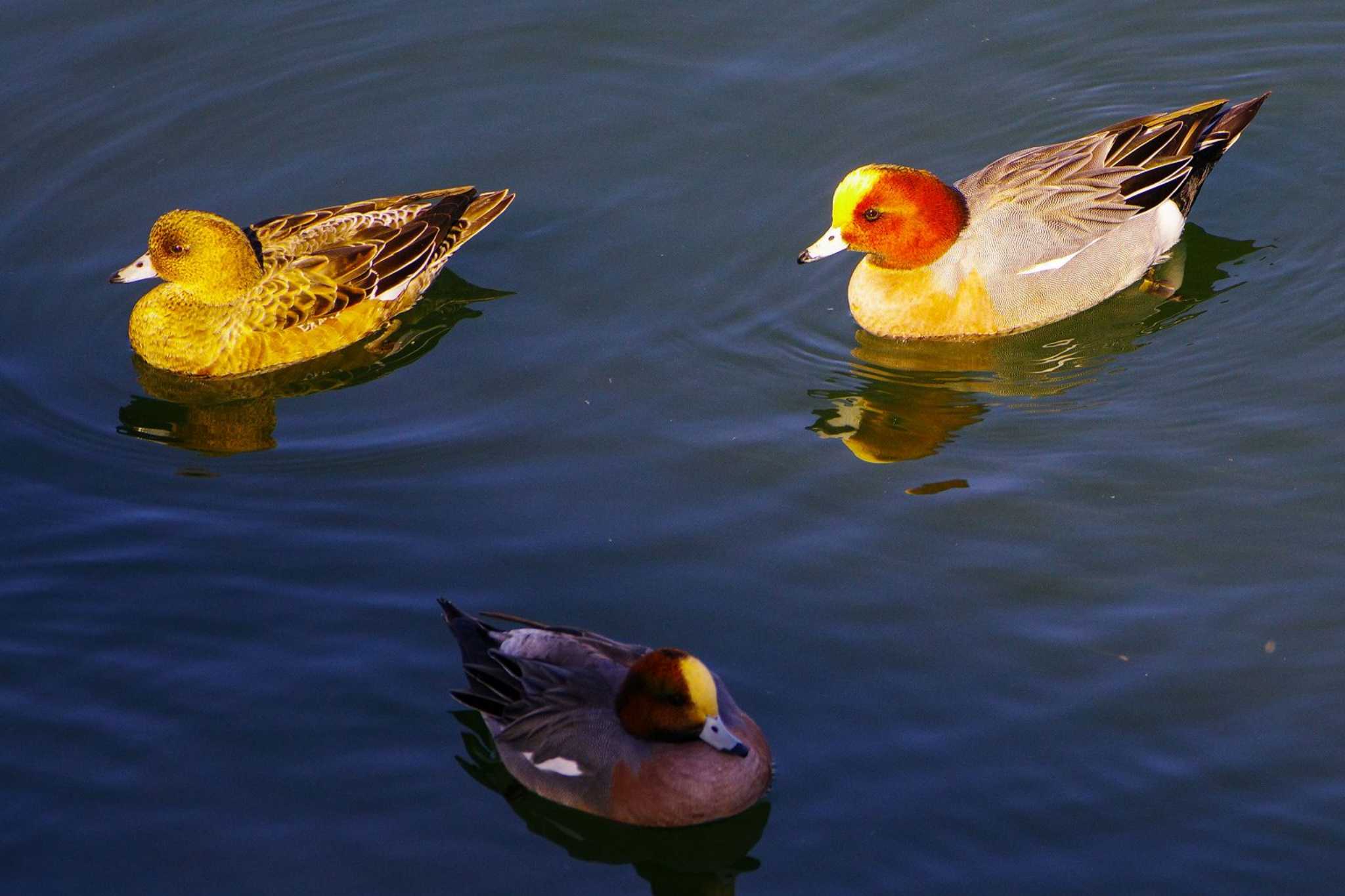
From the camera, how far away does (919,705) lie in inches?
250

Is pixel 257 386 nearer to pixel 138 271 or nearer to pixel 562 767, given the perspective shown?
pixel 138 271

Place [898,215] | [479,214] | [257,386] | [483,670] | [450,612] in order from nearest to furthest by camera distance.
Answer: [483,670] → [450,612] → [898,215] → [257,386] → [479,214]

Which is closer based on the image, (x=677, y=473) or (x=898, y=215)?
(x=677, y=473)

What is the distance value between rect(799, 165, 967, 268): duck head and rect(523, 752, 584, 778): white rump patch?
371cm

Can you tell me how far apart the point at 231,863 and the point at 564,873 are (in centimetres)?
123

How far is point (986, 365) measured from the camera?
8797mm

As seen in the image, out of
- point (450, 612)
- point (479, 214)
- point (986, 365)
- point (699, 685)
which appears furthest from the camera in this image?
point (479, 214)

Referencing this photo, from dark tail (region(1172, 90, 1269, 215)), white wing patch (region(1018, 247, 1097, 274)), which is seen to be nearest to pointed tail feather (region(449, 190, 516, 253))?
white wing patch (region(1018, 247, 1097, 274))

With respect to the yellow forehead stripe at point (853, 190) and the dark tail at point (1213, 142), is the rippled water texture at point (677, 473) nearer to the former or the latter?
the dark tail at point (1213, 142)

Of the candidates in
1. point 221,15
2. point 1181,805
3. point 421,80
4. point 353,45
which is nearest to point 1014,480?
point 1181,805

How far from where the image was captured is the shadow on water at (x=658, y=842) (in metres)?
5.94

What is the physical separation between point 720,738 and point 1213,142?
5.29 metres

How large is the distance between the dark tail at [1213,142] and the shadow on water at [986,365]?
12.2 inches

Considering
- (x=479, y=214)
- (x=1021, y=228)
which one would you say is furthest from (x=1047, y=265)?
(x=479, y=214)
